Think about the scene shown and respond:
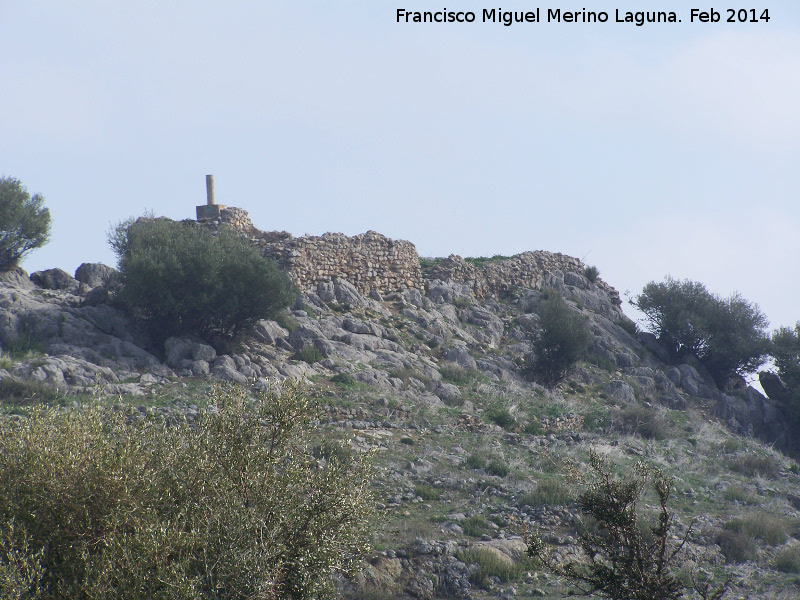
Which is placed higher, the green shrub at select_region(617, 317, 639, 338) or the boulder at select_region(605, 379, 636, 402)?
the green shrub at select_region(617, 317, 639, 338)

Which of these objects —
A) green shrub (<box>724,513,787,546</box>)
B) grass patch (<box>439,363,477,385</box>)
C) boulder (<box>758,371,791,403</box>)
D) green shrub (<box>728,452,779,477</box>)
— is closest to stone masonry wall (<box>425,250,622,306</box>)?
boulder (<box>758,371,791,403</box>)

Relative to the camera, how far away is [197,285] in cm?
1984

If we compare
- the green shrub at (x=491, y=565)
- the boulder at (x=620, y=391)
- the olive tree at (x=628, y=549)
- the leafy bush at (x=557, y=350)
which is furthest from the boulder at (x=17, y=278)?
the boulder at (x=620, y=391)

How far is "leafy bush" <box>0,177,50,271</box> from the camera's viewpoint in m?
23.0

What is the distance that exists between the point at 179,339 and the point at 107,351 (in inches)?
74.6

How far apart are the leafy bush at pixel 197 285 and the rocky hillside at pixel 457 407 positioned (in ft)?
2.45

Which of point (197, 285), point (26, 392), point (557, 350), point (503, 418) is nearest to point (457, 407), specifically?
point (503, 418)

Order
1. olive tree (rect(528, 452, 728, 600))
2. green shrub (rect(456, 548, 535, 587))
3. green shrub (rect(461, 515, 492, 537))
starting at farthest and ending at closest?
green shrub (rect(461, 515, 492, 537)) → green shrub (rect(456, 548, 535, 587)) → olive tree (rect(528, 452, 728, 600))

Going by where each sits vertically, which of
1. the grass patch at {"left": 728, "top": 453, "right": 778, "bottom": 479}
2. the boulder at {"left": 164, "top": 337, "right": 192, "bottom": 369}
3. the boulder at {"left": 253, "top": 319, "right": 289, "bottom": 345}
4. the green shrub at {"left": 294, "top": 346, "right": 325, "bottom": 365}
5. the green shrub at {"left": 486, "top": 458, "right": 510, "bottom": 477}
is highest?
the boulder at {"left": 253, "top": 319, "right": 289, "bottom": 345}

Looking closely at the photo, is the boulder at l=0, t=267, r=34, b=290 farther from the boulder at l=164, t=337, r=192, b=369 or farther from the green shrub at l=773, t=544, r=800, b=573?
the green shrub at l=773, t=544, r=800, b=573

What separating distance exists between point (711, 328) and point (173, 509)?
98.7 feet

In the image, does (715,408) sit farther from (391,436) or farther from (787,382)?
(391,436)

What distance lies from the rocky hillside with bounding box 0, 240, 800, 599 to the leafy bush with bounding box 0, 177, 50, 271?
125 centimetres

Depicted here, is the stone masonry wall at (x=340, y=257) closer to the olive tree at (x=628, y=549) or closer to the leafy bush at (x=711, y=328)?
the leafy bush at (x=711, y=328)
